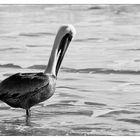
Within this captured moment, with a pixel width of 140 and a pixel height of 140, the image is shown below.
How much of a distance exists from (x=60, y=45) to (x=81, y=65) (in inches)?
6.1

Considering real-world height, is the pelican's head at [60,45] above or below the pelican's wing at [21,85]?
above

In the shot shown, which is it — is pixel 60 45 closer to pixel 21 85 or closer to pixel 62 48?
pixel 62 48

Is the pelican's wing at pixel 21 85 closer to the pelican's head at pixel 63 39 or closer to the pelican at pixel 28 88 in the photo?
the pelican at pixel 28 88

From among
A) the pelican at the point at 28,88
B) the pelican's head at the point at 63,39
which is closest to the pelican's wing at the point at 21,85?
the pelican at the point at 28,88

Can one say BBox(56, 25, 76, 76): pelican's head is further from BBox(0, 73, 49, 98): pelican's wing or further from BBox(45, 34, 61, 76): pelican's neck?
BBox(0, 73, 49, 98): pelican's wing

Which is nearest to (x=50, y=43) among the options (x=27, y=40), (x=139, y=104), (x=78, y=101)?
(x=27, y=40)

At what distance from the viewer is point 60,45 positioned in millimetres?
3389

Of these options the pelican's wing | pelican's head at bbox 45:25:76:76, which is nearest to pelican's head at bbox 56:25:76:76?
pelican's head at bbox 45:25:76:76

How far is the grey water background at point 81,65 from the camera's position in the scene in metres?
3.33

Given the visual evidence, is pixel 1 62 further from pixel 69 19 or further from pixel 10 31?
pixel 69 19

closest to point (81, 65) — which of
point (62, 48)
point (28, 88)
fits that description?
point (62, 48)

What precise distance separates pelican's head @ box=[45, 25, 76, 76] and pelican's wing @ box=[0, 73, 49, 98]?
3.5 inches

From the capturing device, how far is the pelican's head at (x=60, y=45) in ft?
11.1

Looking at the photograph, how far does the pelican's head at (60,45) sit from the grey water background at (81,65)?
3 cm
